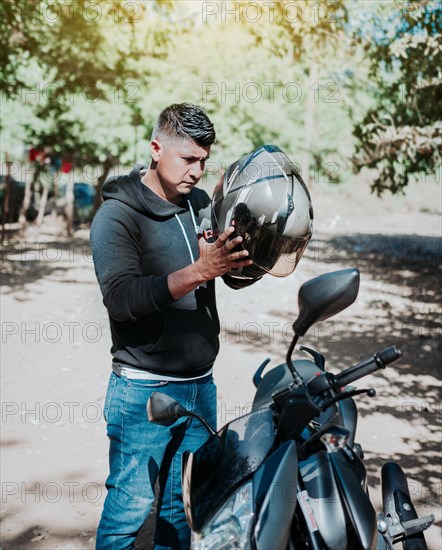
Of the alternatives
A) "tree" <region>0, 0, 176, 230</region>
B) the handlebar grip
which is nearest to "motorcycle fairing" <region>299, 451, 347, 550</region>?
the handlebar grip

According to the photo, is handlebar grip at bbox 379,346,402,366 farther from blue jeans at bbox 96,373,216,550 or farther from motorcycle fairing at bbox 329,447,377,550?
blue jeans at bbox 96,373,216,550

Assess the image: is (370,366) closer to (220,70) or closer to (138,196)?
(138,196)

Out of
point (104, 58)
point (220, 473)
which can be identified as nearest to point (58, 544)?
point (220, 473)

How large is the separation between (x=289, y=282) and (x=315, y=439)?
11309mm

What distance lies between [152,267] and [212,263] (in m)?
0.51

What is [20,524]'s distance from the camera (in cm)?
365

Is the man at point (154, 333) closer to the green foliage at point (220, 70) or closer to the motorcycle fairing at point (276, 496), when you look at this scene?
the motorcycle fairing at point (276, 496)

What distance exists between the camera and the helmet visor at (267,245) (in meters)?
1.96

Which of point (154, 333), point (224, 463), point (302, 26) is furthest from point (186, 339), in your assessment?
point (302, 26)

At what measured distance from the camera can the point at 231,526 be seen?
153 cm

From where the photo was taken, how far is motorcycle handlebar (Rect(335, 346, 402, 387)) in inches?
65.9

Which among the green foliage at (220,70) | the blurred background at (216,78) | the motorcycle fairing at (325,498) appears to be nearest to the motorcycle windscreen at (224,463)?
the motorcycle fairing at (325,498)

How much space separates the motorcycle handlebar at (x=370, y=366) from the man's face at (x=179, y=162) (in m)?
0.99

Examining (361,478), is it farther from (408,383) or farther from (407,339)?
(407,339)
